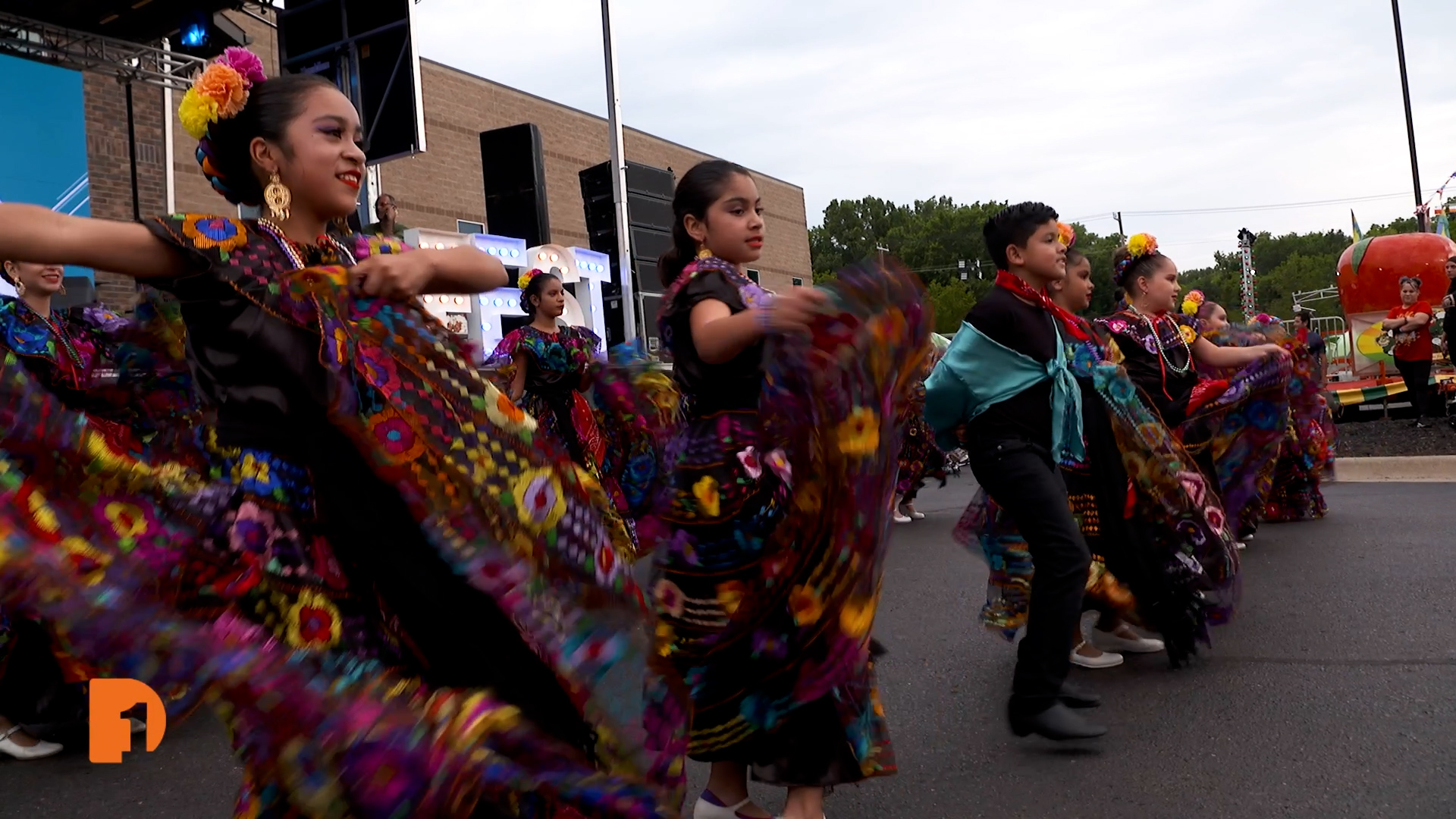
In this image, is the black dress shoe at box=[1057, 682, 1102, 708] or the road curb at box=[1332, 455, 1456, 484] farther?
the road curb at box=[1332, 455, 1456, 484]

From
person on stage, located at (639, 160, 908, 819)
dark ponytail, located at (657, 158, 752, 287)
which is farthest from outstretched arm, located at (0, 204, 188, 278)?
dark ponytail, located at (657, 158, 752, 287)

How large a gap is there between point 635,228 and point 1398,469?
9.23 metres

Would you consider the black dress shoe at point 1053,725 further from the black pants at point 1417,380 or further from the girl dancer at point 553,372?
the black pants at point 1417,380

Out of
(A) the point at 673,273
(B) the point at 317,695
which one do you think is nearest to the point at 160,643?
(B) the point at 317,695

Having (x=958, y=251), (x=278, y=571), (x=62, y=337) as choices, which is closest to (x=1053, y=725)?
(x=278, y=571)

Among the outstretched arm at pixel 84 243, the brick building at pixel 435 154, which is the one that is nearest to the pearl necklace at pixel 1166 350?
the outstretched arm at pixel 84 243

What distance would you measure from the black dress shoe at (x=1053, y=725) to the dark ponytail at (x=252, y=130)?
2661 millimetres

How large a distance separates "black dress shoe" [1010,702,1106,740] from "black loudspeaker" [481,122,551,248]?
42.6 feet

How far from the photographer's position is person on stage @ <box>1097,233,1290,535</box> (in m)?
5.73

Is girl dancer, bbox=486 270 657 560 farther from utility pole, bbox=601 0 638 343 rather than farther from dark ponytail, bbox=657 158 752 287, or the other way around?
utility pole, bbox=601 0 638 343

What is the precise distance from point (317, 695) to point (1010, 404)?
9.19 ft

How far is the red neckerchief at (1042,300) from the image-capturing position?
4.18 metres

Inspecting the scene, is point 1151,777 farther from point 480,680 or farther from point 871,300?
point 480,680

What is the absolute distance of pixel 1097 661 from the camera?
15.6ft
